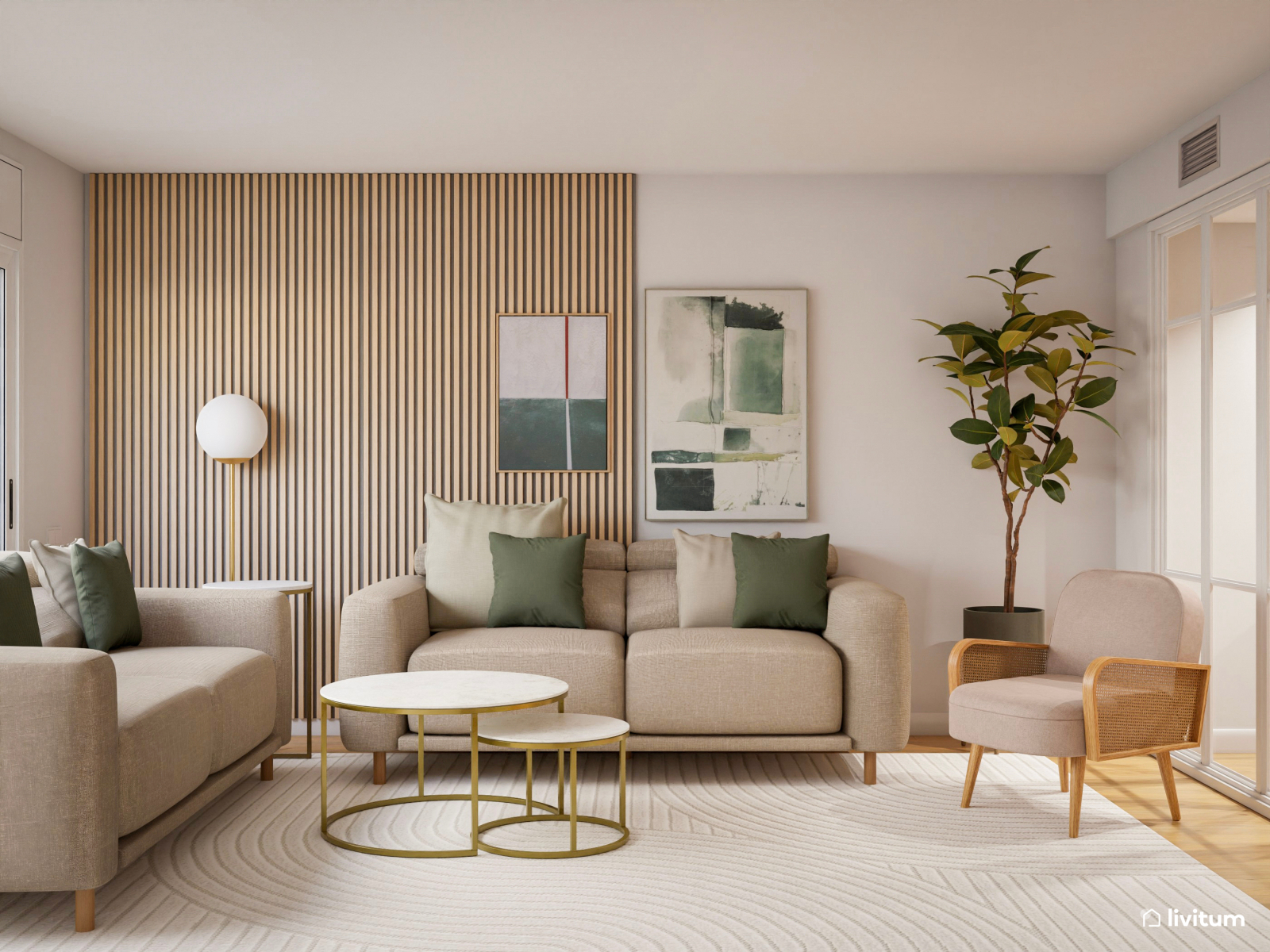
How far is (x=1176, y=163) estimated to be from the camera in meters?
4.21

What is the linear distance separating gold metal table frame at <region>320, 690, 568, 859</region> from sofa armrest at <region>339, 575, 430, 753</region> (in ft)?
0.76

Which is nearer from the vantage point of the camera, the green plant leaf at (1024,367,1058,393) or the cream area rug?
the cream area rug

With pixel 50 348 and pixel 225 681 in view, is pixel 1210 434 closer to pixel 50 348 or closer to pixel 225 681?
pixel 225 681

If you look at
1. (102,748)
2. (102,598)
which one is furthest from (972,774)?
(102,598)

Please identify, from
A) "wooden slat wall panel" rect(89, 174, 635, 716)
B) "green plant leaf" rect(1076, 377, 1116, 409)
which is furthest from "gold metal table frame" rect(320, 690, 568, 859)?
"green plant leaf" rect(1076, 377, 1116, 409)

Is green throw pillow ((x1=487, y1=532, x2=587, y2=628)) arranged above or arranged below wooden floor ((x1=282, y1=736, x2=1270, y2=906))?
above

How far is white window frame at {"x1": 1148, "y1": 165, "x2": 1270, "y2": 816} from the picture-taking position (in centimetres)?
366

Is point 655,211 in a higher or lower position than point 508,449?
higher

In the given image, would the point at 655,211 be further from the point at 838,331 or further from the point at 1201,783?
the point at 1201,783

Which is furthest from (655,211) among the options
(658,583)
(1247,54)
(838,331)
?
(1247,54)

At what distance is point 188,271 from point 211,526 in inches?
50.3

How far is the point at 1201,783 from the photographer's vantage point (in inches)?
156

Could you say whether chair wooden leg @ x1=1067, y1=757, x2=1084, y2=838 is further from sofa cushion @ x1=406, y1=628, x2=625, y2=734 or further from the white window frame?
sofa cushion @ x1=406, y1=628, x2=625, y2=734

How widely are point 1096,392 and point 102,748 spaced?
13.5ft
